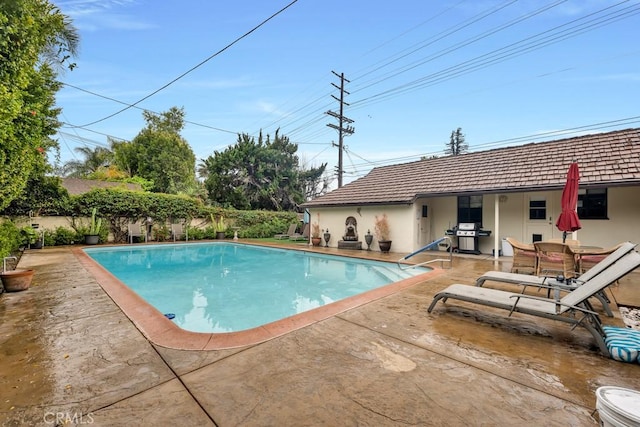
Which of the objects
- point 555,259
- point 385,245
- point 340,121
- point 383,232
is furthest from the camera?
point 340,121

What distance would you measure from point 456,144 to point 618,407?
55.3m

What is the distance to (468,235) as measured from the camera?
441 inches

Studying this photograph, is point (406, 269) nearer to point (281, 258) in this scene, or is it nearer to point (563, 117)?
point (281, 258)

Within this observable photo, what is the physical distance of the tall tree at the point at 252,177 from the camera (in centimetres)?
2517

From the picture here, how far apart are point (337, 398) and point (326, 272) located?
7134mm

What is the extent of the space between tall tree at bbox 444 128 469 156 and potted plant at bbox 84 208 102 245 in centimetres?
4983

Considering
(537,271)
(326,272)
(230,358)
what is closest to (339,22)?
(326,272)

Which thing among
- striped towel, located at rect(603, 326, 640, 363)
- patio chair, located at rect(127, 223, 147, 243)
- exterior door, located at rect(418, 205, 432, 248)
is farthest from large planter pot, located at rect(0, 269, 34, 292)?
exterior door, located at rect(418, 205, 432, 248)

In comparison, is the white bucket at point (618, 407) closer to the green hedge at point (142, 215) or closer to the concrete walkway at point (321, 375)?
the concrete walkway at point (321, 375)

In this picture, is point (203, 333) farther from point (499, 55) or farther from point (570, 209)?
point (499, 55)

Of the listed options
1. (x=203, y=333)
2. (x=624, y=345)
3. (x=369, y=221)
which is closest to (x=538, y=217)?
(x=369, y=221)

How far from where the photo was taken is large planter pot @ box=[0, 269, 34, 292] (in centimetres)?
527

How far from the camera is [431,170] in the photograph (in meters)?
13.9

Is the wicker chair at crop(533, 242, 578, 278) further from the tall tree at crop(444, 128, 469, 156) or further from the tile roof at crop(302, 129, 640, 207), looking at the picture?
the tall tree at crop(444, 128, 469, 156)
